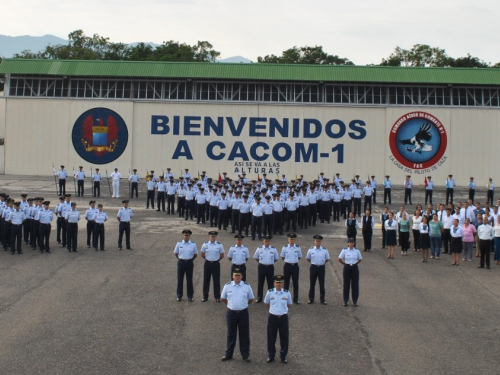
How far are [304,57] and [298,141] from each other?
4541cm

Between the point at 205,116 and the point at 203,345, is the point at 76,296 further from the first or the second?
the point at 205,116

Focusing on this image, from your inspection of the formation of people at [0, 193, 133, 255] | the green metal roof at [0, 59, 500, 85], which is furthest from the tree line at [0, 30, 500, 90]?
the formation of people at [0, 193, 133, 255]

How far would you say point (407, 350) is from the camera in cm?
1074

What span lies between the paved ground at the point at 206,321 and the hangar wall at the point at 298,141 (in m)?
21.9

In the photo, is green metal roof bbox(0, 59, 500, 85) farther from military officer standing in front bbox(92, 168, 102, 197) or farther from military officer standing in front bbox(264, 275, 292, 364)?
military officer standing in front bbox(264, 275, 292, 364)

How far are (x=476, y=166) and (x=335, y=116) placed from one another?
966 centimetres

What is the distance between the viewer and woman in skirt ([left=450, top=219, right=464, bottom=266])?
18.1 meters

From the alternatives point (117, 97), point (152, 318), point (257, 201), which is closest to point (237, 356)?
point (152, 318)

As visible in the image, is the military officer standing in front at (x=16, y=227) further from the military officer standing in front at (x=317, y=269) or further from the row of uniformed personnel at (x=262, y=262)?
the military officer standing in front at (x=317, y=269)

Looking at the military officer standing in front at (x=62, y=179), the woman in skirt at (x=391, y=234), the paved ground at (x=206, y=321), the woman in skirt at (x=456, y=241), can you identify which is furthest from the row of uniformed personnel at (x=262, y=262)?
the military officer standing in front at (x=62, y=179)

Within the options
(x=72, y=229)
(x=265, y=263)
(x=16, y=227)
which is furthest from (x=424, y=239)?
(x=16, y=227)

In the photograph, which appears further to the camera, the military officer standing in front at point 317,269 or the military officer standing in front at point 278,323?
the military officer standing in front at point 317,269

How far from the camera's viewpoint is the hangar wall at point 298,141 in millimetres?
40062

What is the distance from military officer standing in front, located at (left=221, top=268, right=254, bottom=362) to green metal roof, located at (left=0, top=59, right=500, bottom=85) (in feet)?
102
